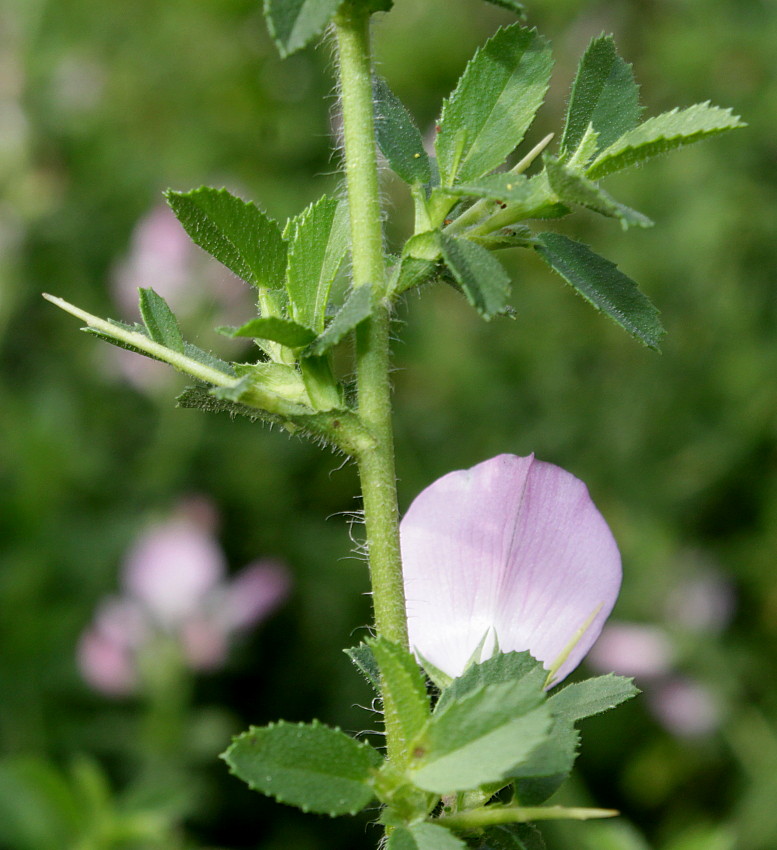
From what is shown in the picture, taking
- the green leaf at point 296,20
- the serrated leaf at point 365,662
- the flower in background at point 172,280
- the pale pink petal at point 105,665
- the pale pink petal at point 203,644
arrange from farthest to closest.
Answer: the flower in background at point 172,280
the pale pink petal at point 203,644
the pale pink petal at point 105,665
the serrated leaf at point 365,662
the green leaf at point 296,20

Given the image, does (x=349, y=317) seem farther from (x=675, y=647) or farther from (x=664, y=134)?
(x=675, y=647)

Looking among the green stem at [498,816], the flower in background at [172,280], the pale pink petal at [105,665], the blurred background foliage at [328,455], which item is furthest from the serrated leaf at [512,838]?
the flower in background at [172,280]

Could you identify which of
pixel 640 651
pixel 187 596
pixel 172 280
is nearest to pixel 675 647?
pixel 640 651

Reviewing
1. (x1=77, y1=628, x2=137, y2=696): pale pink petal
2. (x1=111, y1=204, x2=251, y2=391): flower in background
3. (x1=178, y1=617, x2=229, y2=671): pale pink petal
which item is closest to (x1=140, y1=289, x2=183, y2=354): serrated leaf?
(x1=77, y1=628, x2=137, y2=696): pale pink petal

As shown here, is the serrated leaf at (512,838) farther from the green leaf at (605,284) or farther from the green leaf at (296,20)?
the green leaf at (296,20)

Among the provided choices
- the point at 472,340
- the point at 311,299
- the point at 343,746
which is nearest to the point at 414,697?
the point at 343,746

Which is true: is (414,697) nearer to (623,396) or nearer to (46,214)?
(623,396)
